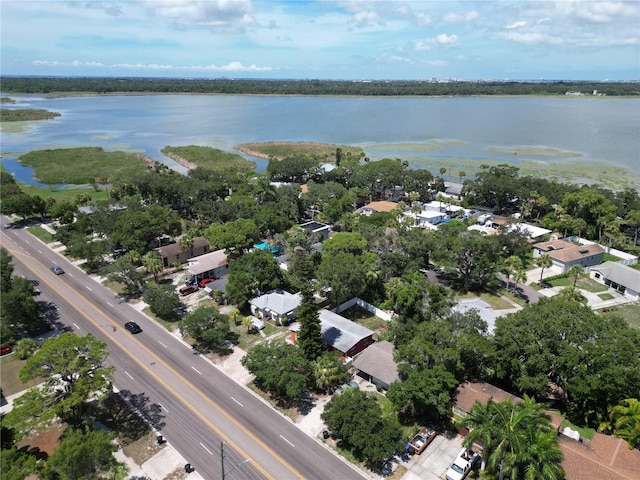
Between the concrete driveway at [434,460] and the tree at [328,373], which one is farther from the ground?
the tree at [328,373]

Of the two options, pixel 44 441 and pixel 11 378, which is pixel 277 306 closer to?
pixel 44 441

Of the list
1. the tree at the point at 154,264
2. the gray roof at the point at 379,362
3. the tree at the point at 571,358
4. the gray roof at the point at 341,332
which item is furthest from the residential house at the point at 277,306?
the tree at the point at 571,358

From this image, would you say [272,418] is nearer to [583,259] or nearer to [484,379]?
[484,379]

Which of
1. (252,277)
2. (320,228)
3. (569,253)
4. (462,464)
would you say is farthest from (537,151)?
(462,464)

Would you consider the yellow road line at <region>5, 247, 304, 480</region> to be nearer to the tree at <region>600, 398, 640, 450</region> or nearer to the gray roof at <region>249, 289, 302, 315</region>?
the gray roof at <region>249, 289, 302, 315</region>

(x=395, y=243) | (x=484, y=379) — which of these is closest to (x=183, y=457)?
(x=484, y=379)

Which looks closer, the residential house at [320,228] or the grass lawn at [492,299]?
the grass lawn at [492,299]

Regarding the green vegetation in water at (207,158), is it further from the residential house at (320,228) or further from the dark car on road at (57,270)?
the dark car on road at (57,270)
